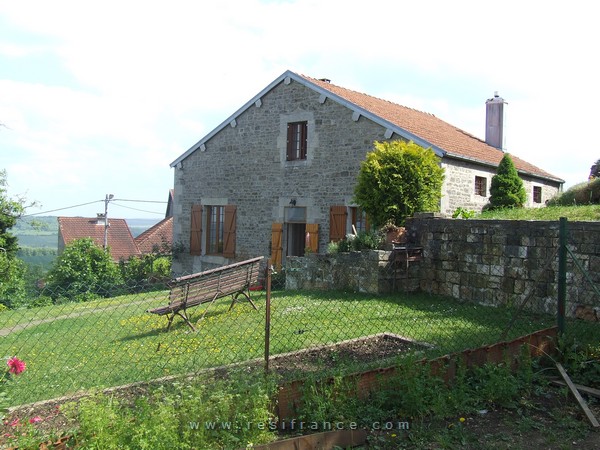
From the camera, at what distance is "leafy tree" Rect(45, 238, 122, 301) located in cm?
1978

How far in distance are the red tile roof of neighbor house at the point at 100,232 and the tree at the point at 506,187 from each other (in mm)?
24139

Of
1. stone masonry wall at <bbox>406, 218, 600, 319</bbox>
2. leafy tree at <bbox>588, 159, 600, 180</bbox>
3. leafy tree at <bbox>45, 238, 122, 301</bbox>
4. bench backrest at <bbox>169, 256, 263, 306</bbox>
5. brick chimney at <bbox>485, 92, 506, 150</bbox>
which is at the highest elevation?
brick chimney at <bbox>485, 92, 506, 150</bbox>

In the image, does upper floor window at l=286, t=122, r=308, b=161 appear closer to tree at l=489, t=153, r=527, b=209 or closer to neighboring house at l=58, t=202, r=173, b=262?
tree at l=489, t=153, r=527, b=209

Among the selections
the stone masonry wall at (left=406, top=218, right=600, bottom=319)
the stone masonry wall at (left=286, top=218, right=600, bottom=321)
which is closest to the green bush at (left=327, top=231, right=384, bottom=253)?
the stone masonry wall at (left=286, top=218, right=600, bottom=321)

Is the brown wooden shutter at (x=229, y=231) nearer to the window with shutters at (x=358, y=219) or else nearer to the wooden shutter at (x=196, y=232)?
the wooden shutter at (x=196, y=232)

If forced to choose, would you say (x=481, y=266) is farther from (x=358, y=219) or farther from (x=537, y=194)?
(x=537, y=194)

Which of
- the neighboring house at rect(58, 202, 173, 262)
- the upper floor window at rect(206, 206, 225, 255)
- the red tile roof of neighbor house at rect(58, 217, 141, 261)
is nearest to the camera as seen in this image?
the upper floor window at rect(206, 206, 225, 255)

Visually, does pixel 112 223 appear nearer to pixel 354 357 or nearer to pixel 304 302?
pixel 304 302

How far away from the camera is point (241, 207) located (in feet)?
57.8

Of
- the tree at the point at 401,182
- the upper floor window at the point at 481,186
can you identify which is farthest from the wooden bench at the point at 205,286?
the upper floor window at the point at 481,186

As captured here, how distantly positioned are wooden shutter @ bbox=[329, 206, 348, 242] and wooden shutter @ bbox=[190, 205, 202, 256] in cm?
566

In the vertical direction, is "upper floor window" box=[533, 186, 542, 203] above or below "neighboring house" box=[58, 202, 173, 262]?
above

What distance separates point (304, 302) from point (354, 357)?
12.1 ft

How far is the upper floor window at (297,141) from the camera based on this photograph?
53.1 feet
